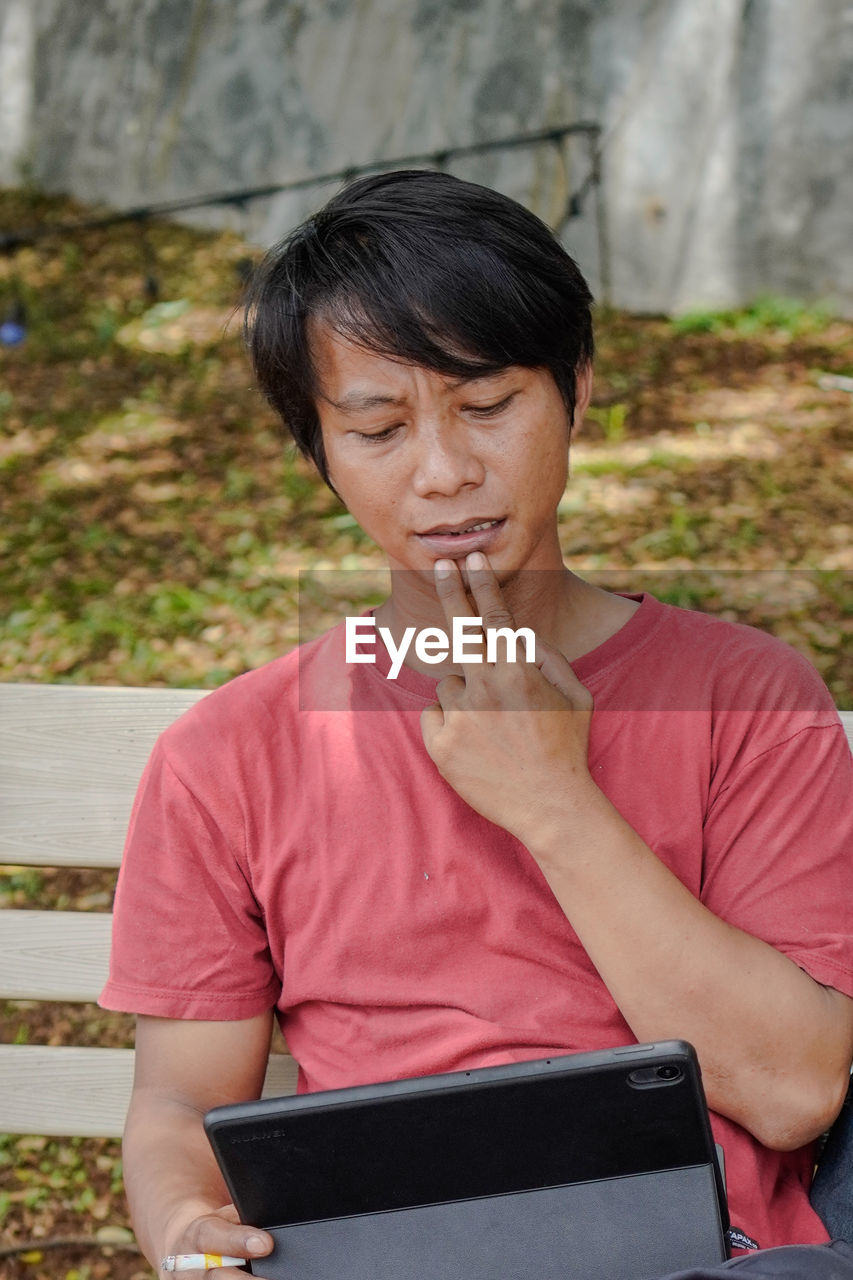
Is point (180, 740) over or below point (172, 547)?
over

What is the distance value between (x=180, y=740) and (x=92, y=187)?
966 cm

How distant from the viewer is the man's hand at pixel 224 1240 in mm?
1570

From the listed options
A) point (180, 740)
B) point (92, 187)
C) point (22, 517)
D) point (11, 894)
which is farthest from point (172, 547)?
point (92, 187)

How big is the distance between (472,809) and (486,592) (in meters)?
0.31

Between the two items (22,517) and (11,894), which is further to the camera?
(22,517)

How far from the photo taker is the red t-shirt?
1.81 m

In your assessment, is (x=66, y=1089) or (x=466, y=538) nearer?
(x=466, y=538)

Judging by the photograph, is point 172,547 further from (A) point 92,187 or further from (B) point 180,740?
(A) point 92,187

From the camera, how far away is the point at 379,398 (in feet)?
5.98

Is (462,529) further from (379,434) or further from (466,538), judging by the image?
(379,434)

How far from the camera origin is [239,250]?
9.49m

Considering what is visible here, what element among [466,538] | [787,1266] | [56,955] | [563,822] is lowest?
[56,955]

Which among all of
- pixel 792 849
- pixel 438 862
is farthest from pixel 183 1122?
pixel 792 849

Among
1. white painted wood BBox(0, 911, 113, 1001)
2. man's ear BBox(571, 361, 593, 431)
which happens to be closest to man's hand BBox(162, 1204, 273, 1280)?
white painted wood BBox(0, 911, 113, 1001)
